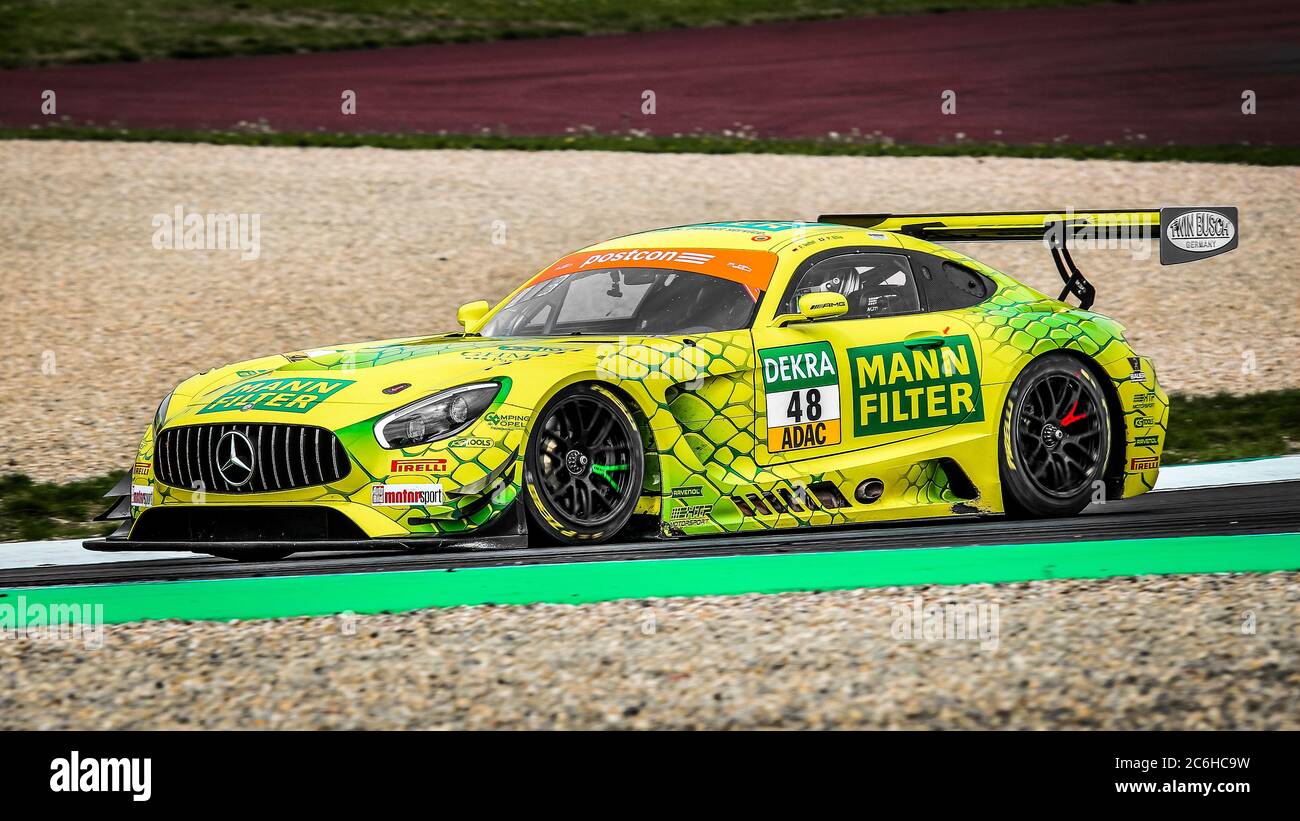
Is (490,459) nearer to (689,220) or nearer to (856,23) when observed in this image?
(689,220)

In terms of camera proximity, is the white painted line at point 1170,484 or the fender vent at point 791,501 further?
the white painted line at point 1170,484

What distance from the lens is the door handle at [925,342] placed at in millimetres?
8773

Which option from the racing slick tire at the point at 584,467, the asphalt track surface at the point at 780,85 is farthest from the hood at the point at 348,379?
the asphalt track surface at the point at 780,85

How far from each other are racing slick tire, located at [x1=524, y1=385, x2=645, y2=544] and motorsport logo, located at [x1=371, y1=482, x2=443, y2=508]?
40cm

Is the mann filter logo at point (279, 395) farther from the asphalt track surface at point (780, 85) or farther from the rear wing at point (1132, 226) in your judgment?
the asphalt track surface at point (780, 85)

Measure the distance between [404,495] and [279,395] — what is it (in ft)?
2.81

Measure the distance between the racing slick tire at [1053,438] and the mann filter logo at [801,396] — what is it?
3.46 feet

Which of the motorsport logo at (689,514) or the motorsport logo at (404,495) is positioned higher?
the motorsport logo at (404,495)

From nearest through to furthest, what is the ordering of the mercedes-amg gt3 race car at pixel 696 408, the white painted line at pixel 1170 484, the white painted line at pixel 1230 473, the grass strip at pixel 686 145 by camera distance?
the mercedes-amg gt3 race car at pixel 696 408
the white painted line at pixel 1170 484
the white painted line at pixel 1230 473
the grass strip at pixel 686 145

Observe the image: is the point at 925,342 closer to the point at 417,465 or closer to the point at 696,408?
the point at 696,408
